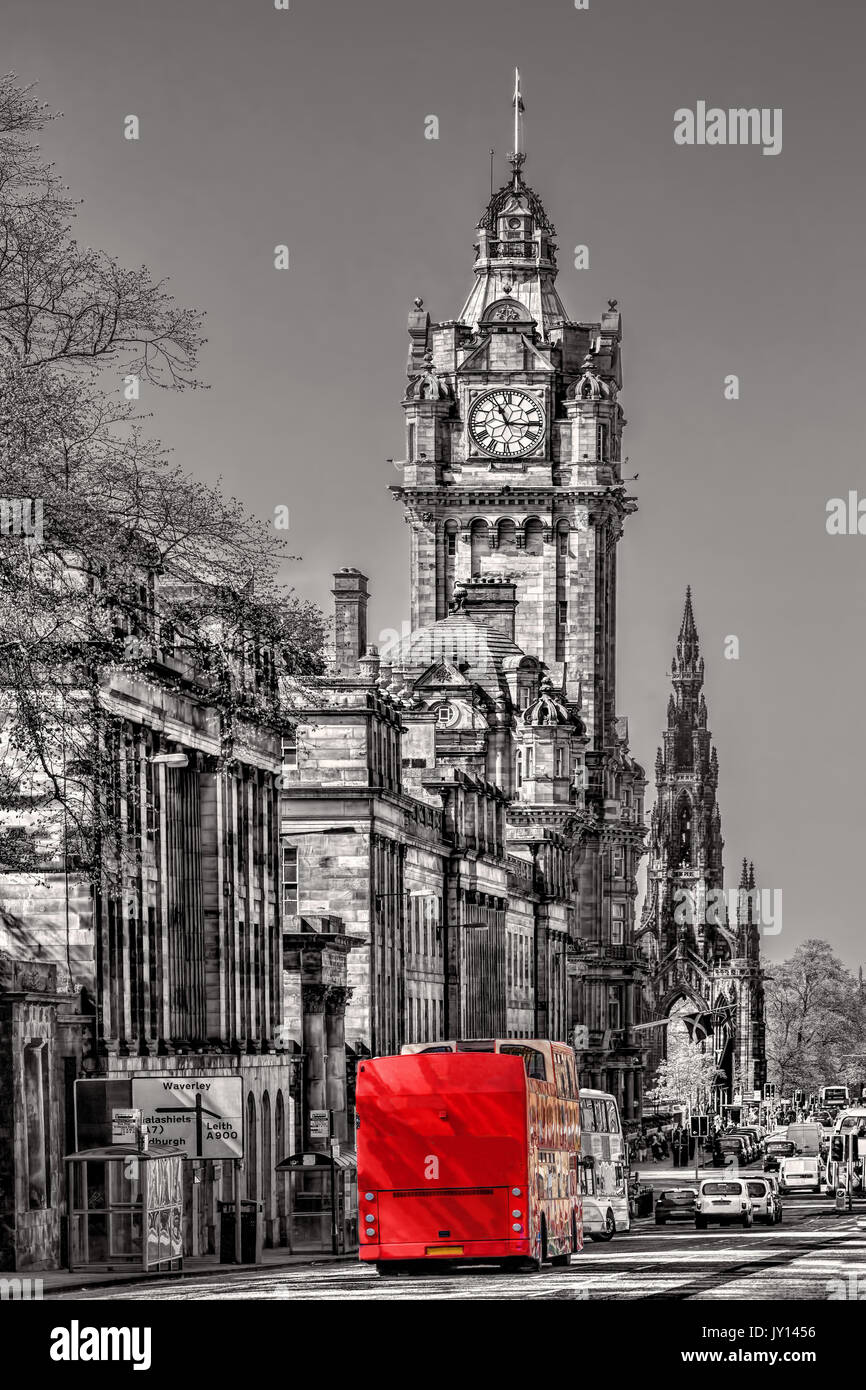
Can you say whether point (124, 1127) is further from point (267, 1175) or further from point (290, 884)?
point (290, 884)

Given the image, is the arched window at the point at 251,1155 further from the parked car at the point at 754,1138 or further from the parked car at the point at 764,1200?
the parked car at the point at 754,1138

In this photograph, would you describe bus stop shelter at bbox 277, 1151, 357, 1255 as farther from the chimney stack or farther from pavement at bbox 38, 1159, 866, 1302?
the chimney stack

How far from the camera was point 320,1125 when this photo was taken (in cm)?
8169

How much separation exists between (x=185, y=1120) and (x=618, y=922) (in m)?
128

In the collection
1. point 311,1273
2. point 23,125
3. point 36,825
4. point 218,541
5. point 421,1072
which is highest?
point 23,125

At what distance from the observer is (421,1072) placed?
51.4 meters

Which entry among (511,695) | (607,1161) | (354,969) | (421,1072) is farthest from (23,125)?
(511,695)

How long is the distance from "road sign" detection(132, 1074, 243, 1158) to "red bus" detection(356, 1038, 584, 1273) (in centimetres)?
1482

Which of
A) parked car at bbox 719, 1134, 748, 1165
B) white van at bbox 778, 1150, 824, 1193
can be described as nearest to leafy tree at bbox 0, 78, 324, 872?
white van at bbox 778, 1150, 824, 1193

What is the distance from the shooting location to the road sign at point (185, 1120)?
66188 millimetres

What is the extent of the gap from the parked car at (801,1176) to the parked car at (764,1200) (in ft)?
150

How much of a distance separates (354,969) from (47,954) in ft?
123

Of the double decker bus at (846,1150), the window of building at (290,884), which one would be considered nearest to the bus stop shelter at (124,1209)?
the window of building at (290,884)
